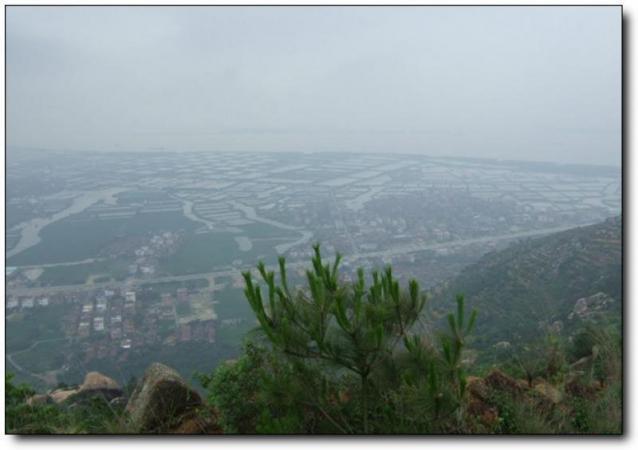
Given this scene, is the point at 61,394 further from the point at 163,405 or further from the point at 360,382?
the point at 360,382

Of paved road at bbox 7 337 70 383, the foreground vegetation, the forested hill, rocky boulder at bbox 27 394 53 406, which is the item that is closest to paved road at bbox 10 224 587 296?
the forested hill

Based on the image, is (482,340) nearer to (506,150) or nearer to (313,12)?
(506,150)

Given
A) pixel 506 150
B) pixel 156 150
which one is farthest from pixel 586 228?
pixel 156 150

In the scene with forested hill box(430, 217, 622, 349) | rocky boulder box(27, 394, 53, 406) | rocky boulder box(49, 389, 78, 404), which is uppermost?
forested hill box(430, 217, 622, 349)

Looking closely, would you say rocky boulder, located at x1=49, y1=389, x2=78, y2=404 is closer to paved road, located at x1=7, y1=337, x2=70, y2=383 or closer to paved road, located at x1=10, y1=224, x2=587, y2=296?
paved road, located at x1=7, y1=337, x2=70, y2=383

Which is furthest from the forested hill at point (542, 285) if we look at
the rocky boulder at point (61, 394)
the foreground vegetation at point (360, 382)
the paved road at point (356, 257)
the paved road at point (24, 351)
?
the paved road at point (24, 351)
